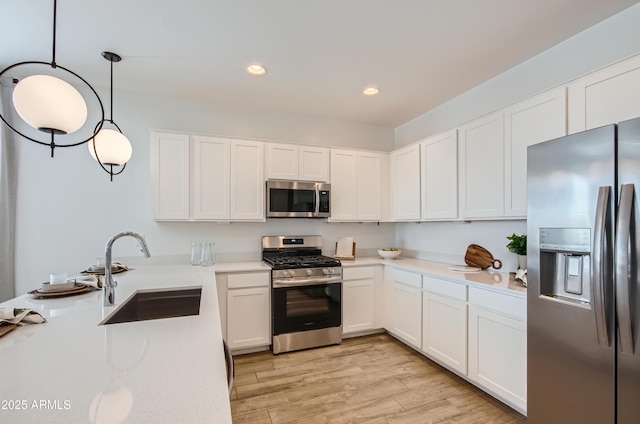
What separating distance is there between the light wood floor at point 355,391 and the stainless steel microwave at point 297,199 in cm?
152

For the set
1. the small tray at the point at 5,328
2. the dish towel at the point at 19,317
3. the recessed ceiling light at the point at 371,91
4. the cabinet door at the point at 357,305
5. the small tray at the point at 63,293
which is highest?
the recessed ceiling light at the point at 371,91

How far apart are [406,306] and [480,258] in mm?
895

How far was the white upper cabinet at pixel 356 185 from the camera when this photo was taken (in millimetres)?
Result: 3658

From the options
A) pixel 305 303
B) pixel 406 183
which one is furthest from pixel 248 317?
pixel 406 183

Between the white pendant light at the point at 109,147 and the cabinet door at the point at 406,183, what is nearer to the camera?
the white pendant light at the point at 109,147

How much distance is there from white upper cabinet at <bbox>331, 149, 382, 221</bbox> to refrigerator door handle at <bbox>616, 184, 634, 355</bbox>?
255cm

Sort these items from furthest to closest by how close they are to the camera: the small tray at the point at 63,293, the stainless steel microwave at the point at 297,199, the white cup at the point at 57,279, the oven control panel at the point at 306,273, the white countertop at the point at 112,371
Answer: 1. the stainless steel microwave at the point at 297,199
2. the oven control panel at the point at 306,273
3. the white cup at the point at 57,279
4. the small tray at the point at 63,293
5. the white countertop at the point at 112,371

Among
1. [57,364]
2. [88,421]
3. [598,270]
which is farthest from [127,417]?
[598,270]

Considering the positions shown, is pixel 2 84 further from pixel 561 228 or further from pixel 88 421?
pixel 561 228

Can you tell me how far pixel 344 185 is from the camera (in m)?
3.71

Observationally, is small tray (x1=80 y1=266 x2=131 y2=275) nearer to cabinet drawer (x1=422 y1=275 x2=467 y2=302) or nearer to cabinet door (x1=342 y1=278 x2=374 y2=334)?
cabinet door (x1=342 y1=278 x2=374 y2=334)

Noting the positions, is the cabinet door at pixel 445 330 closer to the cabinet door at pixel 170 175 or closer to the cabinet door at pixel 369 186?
the cabinet door at pixel 369 186

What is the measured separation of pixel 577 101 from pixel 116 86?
13.0ft

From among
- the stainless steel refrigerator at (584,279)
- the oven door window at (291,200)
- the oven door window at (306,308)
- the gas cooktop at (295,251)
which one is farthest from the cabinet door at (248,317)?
the stainless steel refrigerator at (584,279)
